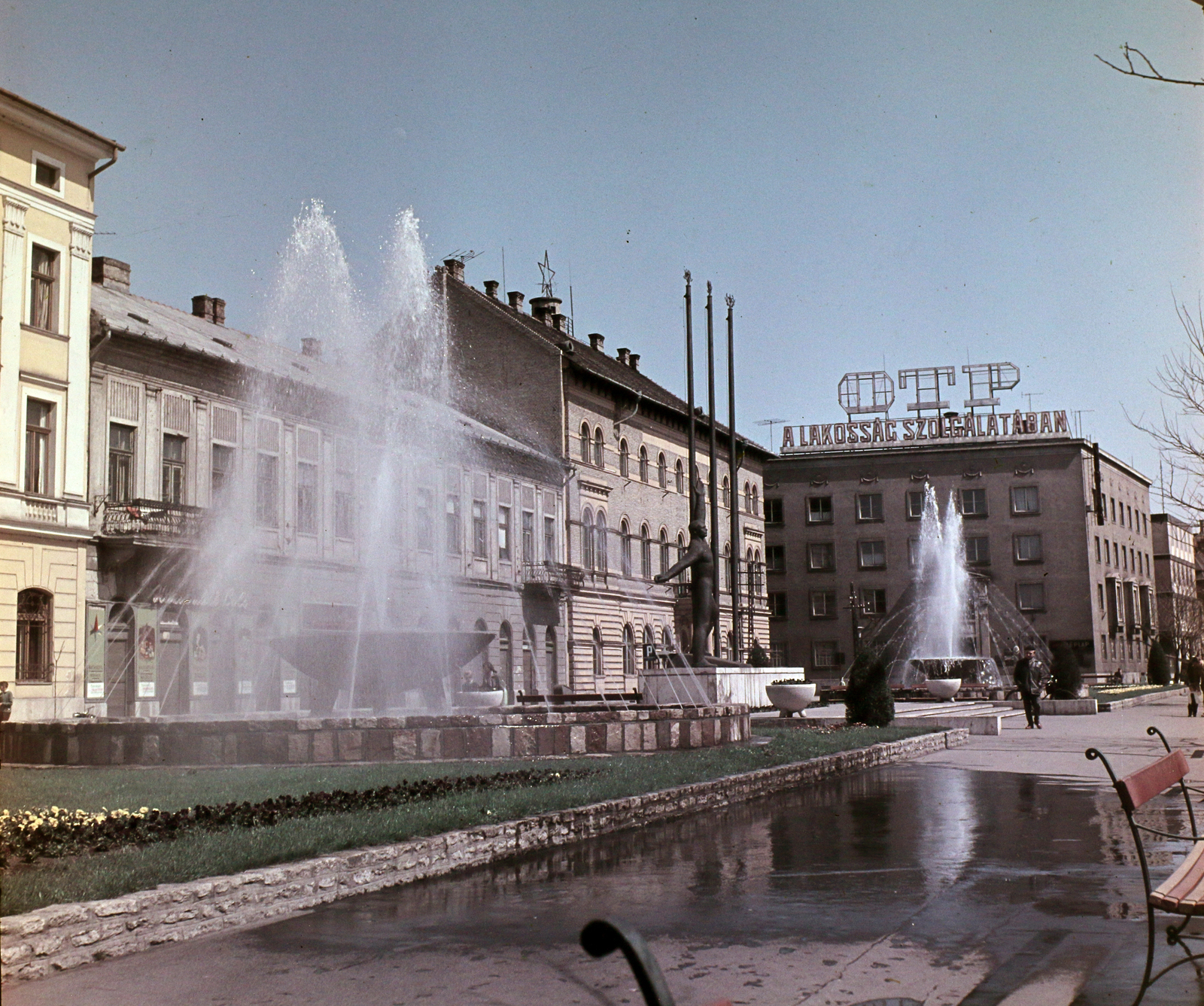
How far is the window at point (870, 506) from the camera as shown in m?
80.5

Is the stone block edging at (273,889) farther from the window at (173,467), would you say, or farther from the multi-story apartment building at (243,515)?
the window at (173,467)

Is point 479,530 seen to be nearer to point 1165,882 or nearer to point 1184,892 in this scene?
point 1165,882

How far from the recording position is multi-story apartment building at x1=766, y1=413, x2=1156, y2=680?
76.7 m

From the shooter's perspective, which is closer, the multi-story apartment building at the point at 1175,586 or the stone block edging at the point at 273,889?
the stone block edging at the point at 273,889

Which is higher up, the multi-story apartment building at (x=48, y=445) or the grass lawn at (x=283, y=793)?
the multi-story apartment building at (x=48, y=445)

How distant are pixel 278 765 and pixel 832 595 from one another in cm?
6761

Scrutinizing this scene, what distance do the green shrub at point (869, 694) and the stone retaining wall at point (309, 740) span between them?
269 inches

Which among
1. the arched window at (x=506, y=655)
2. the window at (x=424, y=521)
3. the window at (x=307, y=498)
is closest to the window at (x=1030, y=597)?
the arched window at (x=506, y=655)

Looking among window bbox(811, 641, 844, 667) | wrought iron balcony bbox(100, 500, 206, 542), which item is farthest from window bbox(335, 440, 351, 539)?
window bbox(811, 641, 844, 667)

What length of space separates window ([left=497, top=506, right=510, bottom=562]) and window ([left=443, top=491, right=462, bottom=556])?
273 cm

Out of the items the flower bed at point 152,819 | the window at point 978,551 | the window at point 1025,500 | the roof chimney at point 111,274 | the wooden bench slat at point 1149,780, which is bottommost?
the flower bed at point 152,819

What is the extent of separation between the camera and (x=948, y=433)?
7956 centimetres

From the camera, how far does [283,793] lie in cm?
1158

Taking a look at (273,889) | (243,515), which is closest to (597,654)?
(243,515)
